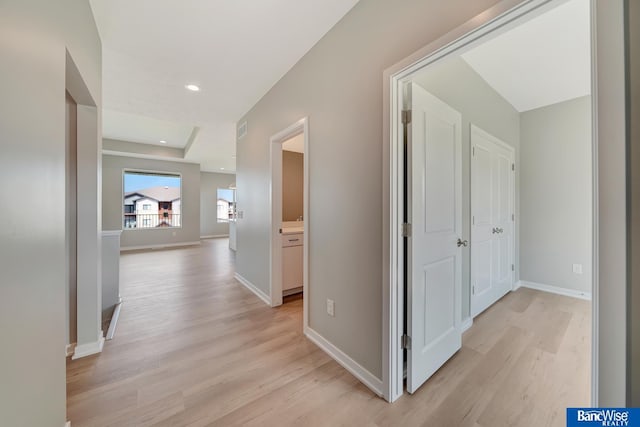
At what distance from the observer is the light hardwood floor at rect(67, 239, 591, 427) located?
1347 mm

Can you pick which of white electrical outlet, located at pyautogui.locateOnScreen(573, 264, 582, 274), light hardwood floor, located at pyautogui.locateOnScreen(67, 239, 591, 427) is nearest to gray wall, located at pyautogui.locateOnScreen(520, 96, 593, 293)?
white electrical outlet, located at pyautogui.locateOnScreen(573, 264, 582, 274)

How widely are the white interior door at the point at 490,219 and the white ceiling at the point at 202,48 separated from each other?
6.54ft

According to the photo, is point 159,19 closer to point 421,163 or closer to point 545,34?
point 421,163

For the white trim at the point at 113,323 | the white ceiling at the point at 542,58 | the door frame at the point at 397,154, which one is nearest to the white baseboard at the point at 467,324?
the door frame at the point at 397,154

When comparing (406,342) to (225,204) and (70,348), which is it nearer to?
(70,348)

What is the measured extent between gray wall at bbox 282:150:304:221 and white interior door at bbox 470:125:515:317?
120 inches

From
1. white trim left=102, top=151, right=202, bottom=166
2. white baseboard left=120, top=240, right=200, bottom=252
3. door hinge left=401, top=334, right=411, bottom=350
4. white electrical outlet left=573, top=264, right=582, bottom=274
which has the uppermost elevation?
white trim left=102, top=151, right=202, bottom=166

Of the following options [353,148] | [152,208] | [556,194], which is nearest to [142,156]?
[152,208]

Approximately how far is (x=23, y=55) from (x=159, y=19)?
1.34 meters

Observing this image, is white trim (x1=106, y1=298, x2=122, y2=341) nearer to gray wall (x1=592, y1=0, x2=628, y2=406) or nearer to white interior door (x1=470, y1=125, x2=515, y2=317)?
gray wall (x1=592, y1=0, x2=628, y2=406)

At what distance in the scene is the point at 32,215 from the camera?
909mm

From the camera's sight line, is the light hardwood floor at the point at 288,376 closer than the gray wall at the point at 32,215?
No

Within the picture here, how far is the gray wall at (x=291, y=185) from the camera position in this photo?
14.9ft

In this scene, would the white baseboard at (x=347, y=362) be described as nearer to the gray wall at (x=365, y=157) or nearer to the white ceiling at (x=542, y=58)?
the gray wall at (x=365, y=157)
